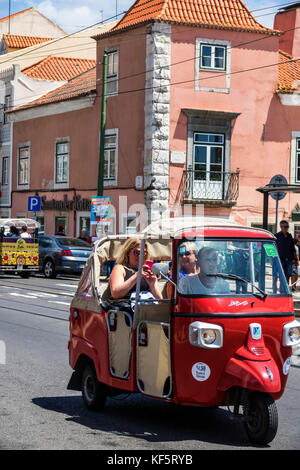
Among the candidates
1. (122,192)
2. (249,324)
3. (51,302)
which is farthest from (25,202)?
(249,324)

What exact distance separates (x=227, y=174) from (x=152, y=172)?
122 inches

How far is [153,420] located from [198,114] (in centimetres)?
2640

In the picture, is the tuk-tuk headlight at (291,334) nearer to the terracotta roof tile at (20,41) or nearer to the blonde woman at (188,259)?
the blonde woman at (188,259)

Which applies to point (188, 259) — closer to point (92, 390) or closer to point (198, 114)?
point (92, 390)

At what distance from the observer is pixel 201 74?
33.4 metres

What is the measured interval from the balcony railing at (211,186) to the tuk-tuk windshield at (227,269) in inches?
1008

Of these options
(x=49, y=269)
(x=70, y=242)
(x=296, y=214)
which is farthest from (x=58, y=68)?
(x=49, y=269)

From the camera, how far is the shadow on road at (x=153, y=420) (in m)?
7.03

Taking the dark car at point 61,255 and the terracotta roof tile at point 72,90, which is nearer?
the dark car at point 61,255

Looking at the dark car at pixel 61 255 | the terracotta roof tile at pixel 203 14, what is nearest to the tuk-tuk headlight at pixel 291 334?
the dark car at pixel 61 255

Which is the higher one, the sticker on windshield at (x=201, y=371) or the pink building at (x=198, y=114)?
the pink building at (x=198, y=114)

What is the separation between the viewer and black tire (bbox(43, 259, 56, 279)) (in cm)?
3030

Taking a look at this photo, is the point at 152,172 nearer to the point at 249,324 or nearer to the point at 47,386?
the point at 47,386

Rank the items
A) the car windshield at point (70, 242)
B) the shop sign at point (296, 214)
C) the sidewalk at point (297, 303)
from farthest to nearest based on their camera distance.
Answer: the shop sign at point (296, 214), the car windshield at point (70, 242), the sidewalk at point (297, 303)
